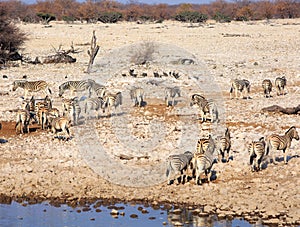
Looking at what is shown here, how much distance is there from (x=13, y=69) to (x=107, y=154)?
1178cm

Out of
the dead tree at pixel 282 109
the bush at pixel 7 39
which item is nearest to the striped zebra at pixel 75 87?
the dead tree at pixel 282 109

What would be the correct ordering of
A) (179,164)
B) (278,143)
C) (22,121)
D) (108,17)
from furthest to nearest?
(108,17)
(22,121)
(278,143)
(179,164)

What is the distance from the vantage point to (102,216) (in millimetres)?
8695

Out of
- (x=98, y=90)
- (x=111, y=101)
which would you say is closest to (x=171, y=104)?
(x=111, y=101)

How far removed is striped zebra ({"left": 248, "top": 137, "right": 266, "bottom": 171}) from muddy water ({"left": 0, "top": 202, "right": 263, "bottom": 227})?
1.79 m

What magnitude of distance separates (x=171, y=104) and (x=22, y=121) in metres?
4.14

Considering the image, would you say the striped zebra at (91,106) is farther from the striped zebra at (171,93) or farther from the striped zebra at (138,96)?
the striped zebra at (171,93)

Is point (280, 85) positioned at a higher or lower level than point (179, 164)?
higher

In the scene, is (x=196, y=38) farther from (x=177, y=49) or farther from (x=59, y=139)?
(x=59, y=139)

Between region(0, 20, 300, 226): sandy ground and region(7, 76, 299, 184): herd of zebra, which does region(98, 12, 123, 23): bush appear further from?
region(7, 76, 299, 184): herd of zebra

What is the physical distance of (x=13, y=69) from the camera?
2234 centimetres

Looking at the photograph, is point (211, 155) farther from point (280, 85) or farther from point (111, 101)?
point (280, 85)

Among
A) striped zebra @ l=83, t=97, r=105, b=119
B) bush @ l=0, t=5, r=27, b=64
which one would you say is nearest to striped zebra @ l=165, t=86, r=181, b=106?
striped zebra @ l=83, t=97, r=105, b=119

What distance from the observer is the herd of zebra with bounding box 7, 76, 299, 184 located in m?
9.70
